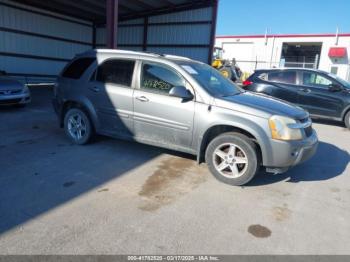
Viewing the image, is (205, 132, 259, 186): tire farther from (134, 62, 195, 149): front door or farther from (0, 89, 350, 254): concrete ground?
(134, 62, 195, 149): front door

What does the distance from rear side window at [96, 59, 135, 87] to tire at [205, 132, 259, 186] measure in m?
1.84

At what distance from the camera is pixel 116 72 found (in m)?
4.97

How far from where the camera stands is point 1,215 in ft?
9.81

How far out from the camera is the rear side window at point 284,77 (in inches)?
354

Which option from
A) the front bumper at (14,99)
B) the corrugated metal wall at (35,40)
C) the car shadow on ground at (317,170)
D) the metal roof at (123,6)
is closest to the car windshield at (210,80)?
the car shadow on ground at (317,170)

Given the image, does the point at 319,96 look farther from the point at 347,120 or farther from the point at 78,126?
the point at 78,126

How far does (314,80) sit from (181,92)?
6389mm

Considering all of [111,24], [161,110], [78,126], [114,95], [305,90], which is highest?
[111,24]

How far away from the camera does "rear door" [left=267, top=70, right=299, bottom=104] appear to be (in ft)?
29.1

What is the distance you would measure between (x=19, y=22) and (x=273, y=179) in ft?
53.4

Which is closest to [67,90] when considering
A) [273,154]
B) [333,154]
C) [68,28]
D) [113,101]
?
[113,101]

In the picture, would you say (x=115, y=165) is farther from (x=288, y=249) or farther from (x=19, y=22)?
(x=19, y=22)

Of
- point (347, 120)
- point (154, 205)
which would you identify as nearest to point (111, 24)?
point (347, 120)

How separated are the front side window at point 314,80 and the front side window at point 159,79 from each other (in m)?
6.00
